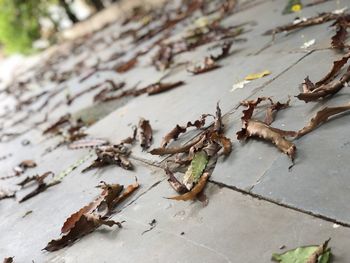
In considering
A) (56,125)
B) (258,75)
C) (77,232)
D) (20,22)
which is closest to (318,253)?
(77,232)

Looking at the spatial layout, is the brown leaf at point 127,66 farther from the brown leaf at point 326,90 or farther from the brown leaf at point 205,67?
the brown leaf at point 326,90

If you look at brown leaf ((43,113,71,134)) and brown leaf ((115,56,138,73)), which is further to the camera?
brown leaf ((115,56,138,73))

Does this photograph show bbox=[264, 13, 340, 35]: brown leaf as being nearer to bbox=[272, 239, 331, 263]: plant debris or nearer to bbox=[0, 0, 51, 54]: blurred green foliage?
bbox=[272, 239, 331, 263]: plant debris

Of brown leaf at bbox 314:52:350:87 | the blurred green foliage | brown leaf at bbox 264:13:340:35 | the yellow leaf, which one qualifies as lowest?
brown leaf at bbox 264:13:340:35

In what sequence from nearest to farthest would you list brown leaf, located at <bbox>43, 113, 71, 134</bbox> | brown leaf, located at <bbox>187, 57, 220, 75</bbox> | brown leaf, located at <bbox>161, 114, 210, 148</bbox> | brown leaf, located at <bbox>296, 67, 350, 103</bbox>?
brown leaf, located at <bbox>296, 67, 350, 103</bbox>
brown leaf, located at <bbox>161, 114, 210, 148</bbox>
brown leaf, located at <bbox>187, 57, 220, 75</bbox>
brown leaf, located at <bbox>43, 113, 71, 134</bbox>

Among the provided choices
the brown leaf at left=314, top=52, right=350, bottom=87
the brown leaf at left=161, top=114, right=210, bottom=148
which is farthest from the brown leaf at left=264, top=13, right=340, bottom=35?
the brown leaf at left=161, top=114, right=210, bottom=148

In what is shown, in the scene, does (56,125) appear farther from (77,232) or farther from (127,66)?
(77,232)
